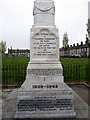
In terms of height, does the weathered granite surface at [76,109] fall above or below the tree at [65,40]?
below

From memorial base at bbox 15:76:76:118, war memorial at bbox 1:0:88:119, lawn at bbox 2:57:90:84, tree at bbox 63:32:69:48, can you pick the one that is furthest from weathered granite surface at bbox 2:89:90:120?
tree at bbox 63:32:69:48

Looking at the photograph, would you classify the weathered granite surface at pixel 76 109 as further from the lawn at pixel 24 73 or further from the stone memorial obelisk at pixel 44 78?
the lawn at pixel 24 73

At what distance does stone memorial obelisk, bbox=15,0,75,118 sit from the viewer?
6.97 m

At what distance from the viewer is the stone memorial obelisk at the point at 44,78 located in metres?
6.97

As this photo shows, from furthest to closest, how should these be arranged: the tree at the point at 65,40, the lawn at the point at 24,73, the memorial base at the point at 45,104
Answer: the tree at the point at 65,40
the lawn at the point at 24,73
the memorial base at the point at 45,104

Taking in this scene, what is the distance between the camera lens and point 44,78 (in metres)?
7.50

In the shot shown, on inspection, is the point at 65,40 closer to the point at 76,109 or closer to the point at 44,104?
the point at 76,109

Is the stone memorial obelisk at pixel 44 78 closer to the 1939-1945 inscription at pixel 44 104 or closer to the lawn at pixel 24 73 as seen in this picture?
the 1939-1945 inscription at pixel 44 104

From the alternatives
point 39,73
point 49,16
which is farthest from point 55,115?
point 49,16

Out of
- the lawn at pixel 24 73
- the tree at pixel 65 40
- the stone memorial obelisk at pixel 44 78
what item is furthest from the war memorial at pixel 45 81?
the tree at pixel 65 40

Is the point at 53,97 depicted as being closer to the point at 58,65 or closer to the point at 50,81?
the point at 50,81

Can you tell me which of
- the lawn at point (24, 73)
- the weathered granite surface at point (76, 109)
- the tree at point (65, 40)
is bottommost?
the weathered granite surface at point (76, 109)

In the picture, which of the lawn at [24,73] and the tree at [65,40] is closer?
the lawn at [24,73]

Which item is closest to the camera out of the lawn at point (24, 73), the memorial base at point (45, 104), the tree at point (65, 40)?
the memorial base at point (45, 104)
